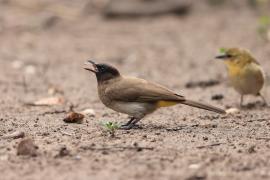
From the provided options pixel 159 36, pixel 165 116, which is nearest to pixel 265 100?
pixel 165 116

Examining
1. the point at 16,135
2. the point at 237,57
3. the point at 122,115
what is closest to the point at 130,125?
the point at 122,115

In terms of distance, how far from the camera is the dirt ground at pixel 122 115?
A: 5.93 meters

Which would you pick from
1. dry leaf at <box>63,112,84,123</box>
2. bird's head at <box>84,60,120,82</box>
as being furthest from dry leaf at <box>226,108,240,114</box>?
dry leaf at <box>63,112,84,123</box>

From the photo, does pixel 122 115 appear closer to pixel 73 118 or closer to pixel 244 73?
pixel 73 118

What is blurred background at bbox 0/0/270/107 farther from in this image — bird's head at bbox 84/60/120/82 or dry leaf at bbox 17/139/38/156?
dry leaf at bbox 17/139/38/156

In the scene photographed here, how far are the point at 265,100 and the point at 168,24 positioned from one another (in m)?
7.63

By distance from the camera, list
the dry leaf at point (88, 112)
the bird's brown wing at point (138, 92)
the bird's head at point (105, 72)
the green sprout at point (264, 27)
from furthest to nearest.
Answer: the green sprout at point (264, 27) < the dry leaf at point (88, 112) < the bird's head at point (105, 72) < the bird's brown wing at point (138, 92)

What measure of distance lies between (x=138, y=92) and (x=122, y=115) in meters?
1.34

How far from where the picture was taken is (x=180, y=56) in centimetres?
1420

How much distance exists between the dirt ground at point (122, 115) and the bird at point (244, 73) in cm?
26

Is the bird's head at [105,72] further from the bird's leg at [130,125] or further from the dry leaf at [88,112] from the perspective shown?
the dry leaf at [88,112]

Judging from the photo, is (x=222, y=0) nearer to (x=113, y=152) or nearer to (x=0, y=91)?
(x=0, y=91)

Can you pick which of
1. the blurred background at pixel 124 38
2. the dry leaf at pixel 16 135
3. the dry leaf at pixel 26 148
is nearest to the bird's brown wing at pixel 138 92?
the dry leaf at pixel 16 135

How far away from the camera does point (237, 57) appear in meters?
9.99
